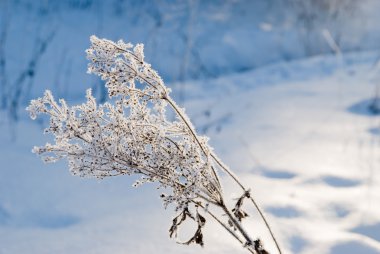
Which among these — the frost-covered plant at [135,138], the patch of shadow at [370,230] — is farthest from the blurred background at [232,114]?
the frost-covered plant at [135,138]

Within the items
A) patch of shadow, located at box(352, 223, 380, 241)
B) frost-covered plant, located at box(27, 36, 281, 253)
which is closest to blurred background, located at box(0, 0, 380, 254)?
patch of shadow, located at box(352, 223, 380, 241)

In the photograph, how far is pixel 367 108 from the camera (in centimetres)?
417

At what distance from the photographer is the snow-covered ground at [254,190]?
6.49 ft

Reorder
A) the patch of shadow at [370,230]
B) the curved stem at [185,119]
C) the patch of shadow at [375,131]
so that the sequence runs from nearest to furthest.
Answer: the curved stem at [185,119] → the patch of shadow at [370,230] → the patch of shadow at [375,131]

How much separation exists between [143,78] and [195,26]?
6183 mm

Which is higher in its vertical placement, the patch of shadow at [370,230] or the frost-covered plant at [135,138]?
the patch of shadow at [370,230]

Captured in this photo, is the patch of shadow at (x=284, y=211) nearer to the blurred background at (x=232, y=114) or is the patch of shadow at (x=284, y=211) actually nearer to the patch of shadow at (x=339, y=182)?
the blurred background at (x=232, y=114)

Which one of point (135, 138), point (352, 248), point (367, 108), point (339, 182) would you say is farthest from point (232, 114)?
point (135, 138)

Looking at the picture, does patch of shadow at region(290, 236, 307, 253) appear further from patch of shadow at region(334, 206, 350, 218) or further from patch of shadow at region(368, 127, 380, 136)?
patch of shadow at region(368, 127, 380, 136)

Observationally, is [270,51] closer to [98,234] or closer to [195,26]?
[195,26]

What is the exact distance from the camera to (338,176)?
8.96 ft

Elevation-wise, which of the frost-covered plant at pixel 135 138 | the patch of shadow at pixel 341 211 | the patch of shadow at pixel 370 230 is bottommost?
the frost-covered plant at pixel 135 138

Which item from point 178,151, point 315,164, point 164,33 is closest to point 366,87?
point 315,164

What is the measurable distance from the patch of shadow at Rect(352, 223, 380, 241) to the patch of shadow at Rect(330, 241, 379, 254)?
0.38ft
